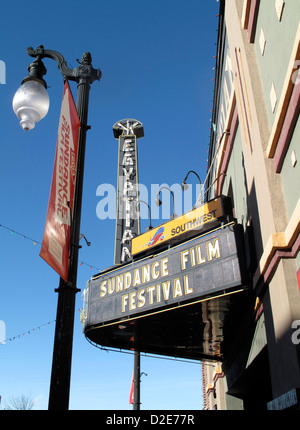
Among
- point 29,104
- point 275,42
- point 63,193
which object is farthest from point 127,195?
point 29,104

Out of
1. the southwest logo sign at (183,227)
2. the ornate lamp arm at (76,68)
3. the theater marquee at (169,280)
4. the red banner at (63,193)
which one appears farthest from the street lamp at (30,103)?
the southwest logo sign at (183,227)

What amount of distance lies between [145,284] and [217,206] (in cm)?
316

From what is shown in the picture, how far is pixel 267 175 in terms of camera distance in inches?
311

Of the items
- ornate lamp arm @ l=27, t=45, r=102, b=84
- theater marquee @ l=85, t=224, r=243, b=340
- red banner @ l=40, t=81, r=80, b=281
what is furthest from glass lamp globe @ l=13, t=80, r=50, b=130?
theater marquee @ l=85, t=224, r=243, b=340

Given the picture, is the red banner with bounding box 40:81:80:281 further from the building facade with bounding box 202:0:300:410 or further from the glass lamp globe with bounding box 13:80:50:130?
the building facade with bounding box 202:0:300:410

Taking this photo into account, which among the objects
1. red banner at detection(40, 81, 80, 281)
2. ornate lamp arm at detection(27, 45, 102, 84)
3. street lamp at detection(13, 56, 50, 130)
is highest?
ornate lamp arm at detection(27, 45, 102, 84)

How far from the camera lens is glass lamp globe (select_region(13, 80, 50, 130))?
17.9 feet

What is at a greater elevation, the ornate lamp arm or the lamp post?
the ornate lamp arm

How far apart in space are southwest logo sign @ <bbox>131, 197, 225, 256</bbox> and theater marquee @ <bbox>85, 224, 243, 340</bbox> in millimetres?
1628

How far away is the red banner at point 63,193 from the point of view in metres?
4.93

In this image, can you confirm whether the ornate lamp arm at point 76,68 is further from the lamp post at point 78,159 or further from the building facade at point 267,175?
the building facade at point 267,175

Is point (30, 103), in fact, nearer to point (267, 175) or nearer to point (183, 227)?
point (267, 175)

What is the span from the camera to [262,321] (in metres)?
9.02
